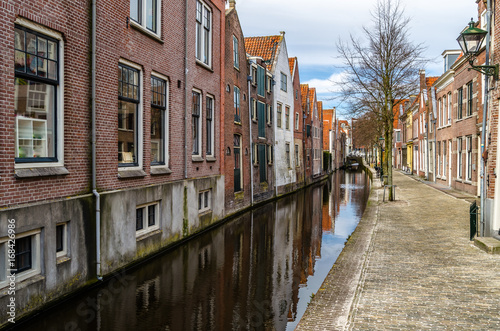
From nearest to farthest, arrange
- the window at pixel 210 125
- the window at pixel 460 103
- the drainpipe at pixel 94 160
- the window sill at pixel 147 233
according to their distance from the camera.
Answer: the drainpipe at pixel 94 160 → the window sill at pixel 147 233 → the window at pixel 210 125 → the window at pixel 460 103

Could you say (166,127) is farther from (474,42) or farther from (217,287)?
(474,42)

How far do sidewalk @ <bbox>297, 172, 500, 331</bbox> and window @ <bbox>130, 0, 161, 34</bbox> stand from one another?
24.1ft

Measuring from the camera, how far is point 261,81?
73.9 ft

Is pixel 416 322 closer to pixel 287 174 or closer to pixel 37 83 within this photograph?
pixel 37 83

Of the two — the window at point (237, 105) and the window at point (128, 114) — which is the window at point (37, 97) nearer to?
the window at point (128, 114)

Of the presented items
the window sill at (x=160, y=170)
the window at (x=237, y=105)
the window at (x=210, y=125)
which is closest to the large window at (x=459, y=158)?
the window at (x=237, y=105)

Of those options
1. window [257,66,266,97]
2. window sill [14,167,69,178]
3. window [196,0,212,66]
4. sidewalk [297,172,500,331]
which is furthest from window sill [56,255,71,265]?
window [257,66,266,97]

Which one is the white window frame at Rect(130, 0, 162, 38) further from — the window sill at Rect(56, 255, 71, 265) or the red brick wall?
the window sill at Rect(56, 255, 71, 265)

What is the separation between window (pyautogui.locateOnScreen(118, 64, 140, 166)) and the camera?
912 cm

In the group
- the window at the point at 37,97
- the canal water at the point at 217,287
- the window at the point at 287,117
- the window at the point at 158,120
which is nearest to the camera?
the canal water at the point at 217,287

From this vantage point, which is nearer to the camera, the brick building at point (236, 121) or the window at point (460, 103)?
the brick building at point (236, 121)

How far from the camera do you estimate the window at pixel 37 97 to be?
6195 millimetres

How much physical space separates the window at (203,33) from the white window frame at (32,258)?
29.2ft

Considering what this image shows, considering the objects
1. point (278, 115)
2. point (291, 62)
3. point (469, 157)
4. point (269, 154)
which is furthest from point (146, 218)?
point (291, 62)
